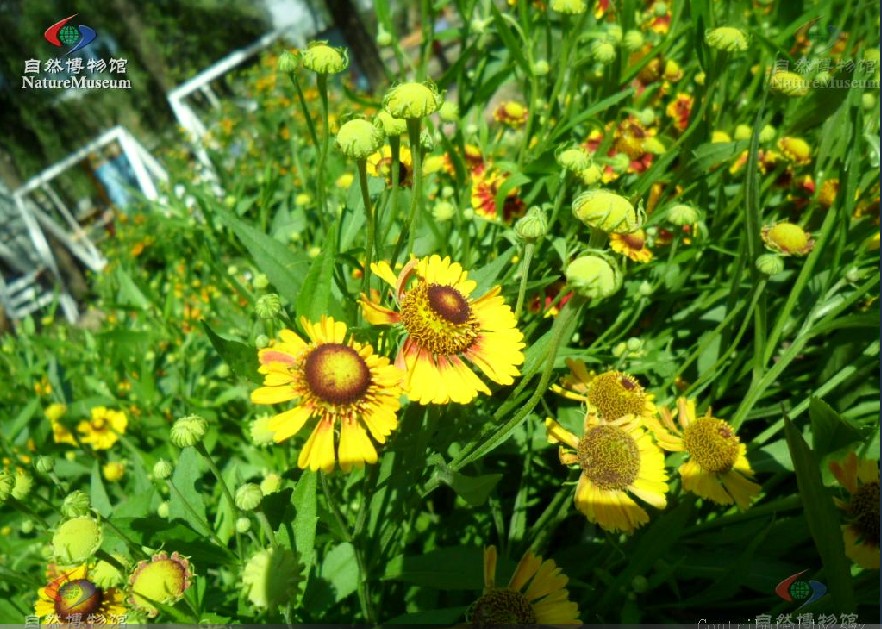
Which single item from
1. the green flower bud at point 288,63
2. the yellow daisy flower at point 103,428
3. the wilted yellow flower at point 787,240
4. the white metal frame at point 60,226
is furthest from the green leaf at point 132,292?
the white metal frame at point 60,226

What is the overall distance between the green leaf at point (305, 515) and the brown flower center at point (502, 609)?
0.19 meters

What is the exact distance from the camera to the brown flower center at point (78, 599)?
20.9 inches

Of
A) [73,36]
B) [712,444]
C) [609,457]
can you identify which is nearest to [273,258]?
[609,457]

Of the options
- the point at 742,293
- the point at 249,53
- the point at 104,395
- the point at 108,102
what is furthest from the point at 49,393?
the point at 108,102

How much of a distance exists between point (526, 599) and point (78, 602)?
0.44 meters

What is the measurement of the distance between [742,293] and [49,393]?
1.30m

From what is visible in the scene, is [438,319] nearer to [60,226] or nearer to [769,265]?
[769,265]

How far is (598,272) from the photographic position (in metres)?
0.43

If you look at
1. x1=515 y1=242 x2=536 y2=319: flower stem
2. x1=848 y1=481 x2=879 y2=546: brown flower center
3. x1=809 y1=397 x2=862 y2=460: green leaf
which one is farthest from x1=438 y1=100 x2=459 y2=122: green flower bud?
x1=848 y1=481 x2=879 y2=546: brown flower center

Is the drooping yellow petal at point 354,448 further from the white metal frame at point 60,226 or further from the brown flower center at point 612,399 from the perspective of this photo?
the white metal frame at point 60,226

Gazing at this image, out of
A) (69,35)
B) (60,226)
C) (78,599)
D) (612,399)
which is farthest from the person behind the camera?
(60,226)

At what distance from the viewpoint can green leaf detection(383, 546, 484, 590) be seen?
566mm

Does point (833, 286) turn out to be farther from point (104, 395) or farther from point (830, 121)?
point (104, 395)

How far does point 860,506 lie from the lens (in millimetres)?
600
